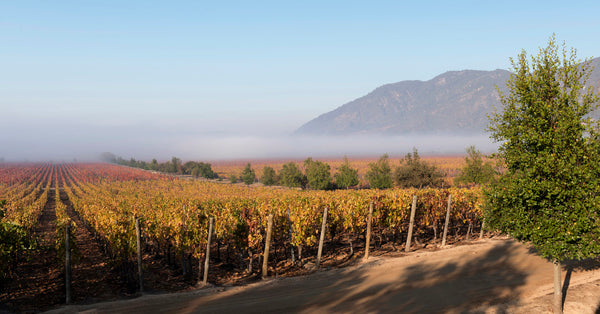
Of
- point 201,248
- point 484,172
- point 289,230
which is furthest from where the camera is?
point 484,172

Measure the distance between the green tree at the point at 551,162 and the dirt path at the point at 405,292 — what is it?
72.7 inches

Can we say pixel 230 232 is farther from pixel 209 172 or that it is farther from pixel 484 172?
pixel 209 172

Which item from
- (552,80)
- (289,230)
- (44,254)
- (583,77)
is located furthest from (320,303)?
(44,254)

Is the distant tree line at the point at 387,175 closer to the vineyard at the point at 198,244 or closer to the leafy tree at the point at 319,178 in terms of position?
the leafy tree at the point at 319,178

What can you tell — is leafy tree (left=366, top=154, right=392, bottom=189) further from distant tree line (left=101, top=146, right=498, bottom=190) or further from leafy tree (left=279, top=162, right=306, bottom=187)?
leafy tree (left=279, top=162, right=306, bottom=187)

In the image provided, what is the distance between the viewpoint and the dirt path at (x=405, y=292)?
1044 centimetres

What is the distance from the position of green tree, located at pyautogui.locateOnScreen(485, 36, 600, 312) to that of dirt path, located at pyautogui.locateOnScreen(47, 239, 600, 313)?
1.85m

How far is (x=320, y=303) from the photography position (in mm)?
10773

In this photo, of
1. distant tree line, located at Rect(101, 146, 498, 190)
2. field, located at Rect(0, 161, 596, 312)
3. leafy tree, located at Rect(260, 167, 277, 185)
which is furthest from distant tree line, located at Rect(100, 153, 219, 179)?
field, located at Rect(0, 161, 596, 312)

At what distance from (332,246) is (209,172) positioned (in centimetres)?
9907

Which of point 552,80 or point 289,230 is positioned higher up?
point 552,80

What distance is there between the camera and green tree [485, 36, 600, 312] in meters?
8.76

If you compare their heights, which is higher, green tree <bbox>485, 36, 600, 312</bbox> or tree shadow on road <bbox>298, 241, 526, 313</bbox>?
green tree <bbox>485, 36, 600, 312</bbox>

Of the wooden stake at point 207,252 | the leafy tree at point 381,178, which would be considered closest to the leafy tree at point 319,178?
the leafy tree at point 381,178
